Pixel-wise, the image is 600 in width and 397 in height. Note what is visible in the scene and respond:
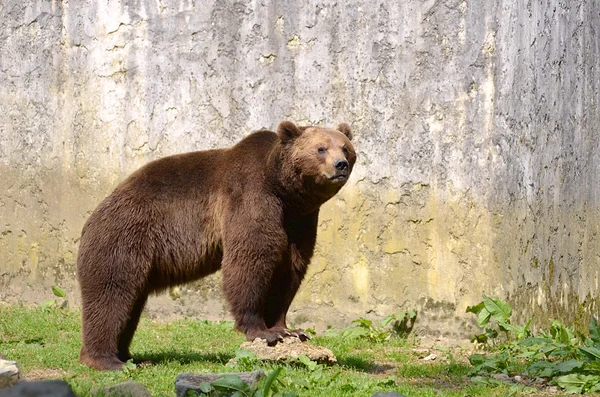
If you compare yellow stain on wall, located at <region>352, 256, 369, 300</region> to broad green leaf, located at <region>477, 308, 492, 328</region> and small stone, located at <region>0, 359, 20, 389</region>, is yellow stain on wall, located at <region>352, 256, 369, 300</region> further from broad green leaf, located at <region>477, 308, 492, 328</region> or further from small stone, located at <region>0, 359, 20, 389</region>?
small stone, located at <region>0, 359, 20, 389</region>

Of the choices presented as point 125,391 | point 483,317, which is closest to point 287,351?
point 125,391

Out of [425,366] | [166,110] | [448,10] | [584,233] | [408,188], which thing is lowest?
[425,366]

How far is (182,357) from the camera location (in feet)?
26.5

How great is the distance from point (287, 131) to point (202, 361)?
215cm

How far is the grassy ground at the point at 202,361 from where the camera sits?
22.2 feet

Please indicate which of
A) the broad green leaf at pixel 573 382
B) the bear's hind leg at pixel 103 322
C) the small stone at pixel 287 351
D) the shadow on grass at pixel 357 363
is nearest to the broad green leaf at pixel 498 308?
the shadow on grass at pixel 357 363

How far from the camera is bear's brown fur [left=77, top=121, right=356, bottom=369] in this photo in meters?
7.66

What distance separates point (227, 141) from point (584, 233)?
413cm

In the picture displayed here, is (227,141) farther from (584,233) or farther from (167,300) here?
(584,233)

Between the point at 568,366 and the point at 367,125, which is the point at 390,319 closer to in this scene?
the point at 367,125

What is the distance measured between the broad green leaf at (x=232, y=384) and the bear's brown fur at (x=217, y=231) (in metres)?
2.02

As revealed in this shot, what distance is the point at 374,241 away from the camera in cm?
949

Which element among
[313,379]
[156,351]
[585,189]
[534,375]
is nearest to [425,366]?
[534,375]

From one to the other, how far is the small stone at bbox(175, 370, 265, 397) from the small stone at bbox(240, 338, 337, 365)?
1.40 m
